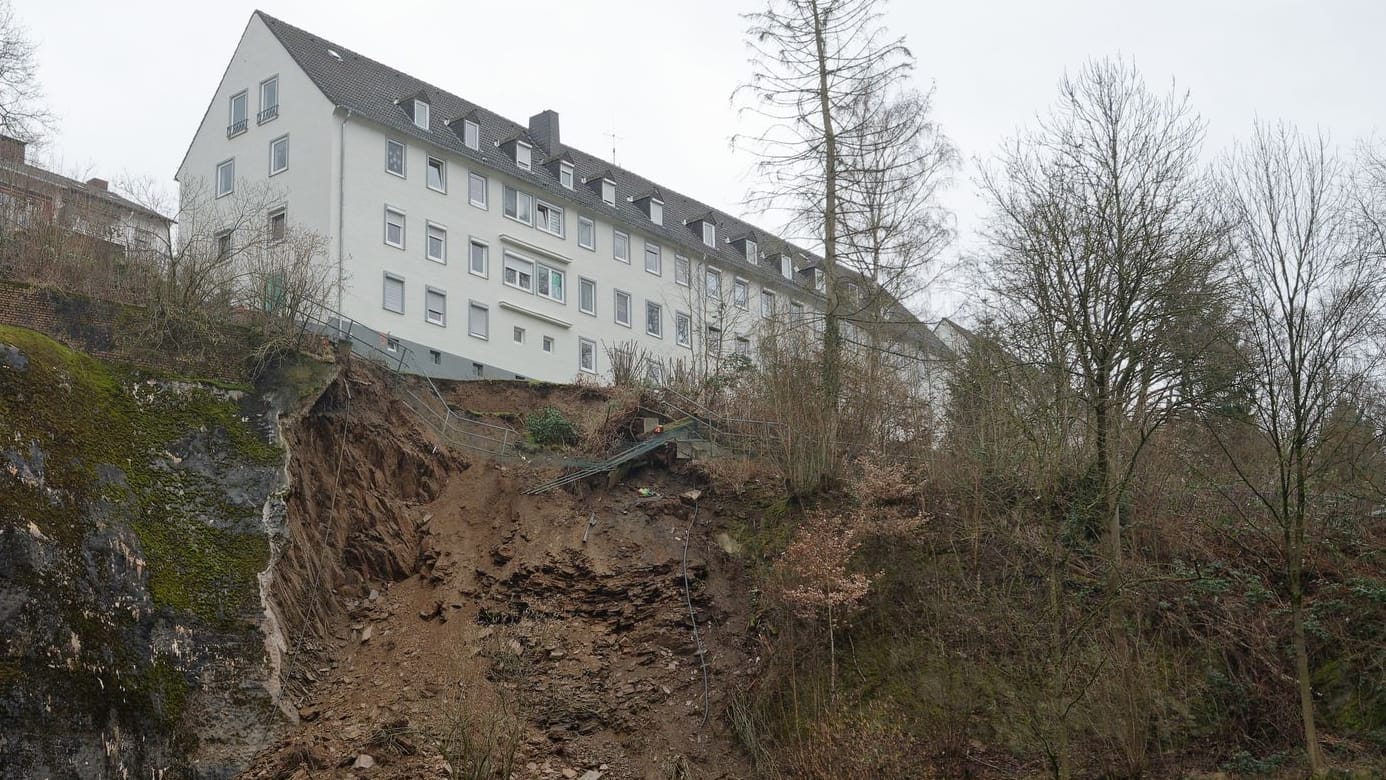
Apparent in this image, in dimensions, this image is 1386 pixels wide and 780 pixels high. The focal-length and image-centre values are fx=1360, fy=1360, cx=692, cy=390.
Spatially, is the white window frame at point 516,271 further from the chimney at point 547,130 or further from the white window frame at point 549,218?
the chimney at point 547,130

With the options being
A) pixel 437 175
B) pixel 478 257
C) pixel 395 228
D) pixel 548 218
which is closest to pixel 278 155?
pixel 395 228

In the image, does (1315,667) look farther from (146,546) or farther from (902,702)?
(146,546)

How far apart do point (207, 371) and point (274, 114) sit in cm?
1944

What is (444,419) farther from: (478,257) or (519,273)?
(519,273)

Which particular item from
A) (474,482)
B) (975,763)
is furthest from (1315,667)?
(474,482)

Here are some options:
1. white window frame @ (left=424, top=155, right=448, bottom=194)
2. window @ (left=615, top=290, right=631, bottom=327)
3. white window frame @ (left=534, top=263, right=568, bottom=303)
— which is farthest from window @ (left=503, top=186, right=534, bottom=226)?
window @ (left=615, top=290, right=631, bottom=327)

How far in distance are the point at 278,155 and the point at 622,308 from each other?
13339mm

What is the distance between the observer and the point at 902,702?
72.0 feet

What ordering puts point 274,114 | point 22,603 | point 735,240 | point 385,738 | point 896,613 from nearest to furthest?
point 22,603 → point 385,738 → point 896,613 → point 274,114 → point 735,240

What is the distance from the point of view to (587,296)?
48000 mm

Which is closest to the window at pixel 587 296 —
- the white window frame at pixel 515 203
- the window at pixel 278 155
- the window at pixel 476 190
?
the white window frame at pixel 515 203

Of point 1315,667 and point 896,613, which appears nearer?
point 1315,667

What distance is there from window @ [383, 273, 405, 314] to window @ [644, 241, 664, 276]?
1239cm

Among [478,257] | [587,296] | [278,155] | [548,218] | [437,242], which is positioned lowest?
[587,296]
